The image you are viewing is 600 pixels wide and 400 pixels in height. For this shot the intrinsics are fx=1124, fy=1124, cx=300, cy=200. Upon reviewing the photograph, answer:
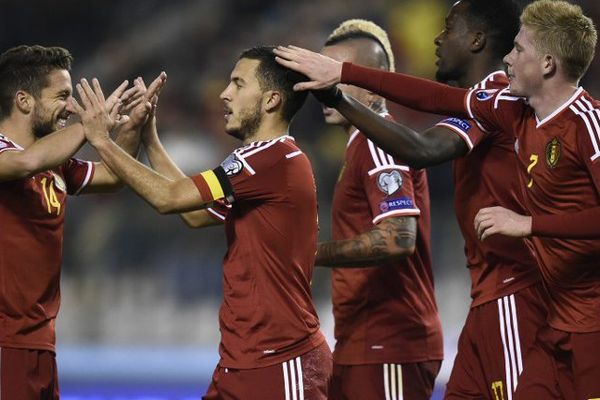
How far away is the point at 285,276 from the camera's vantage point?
4.46 m

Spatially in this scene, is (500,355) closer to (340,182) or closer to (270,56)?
(340,182)

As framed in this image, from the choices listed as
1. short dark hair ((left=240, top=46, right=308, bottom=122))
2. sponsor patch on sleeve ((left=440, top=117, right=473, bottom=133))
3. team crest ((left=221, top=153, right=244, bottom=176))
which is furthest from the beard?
sponsor patch on sleeve ((left=440, top=117, right=473, bottom=133))

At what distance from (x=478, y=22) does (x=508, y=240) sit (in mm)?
1075

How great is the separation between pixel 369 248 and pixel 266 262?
2.37 feet

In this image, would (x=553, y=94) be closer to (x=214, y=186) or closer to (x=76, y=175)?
(x=214, y=186)

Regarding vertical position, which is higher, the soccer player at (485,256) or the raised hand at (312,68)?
the raised hand at (312,68)

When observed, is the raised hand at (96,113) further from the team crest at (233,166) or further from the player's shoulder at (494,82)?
the player's shoulder at (494,82)

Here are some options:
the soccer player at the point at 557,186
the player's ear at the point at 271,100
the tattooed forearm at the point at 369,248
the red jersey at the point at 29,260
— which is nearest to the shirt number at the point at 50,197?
the red jersey at the point at 29,260

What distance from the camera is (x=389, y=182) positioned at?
513 cm

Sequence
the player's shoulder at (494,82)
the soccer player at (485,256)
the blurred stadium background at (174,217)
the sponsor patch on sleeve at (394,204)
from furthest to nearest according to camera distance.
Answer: the blurred stadium background at (174,217) < the sponsor patch on sleeve at (394,204) < the player's shoulder at (494,82) < the soccer player at (485,256)

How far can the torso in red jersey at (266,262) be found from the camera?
441cm

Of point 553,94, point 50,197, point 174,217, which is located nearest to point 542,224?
point 553,94

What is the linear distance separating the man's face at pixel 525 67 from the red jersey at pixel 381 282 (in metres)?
0.85

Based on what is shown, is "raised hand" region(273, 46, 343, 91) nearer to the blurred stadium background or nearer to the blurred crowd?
the blurred stadium background
